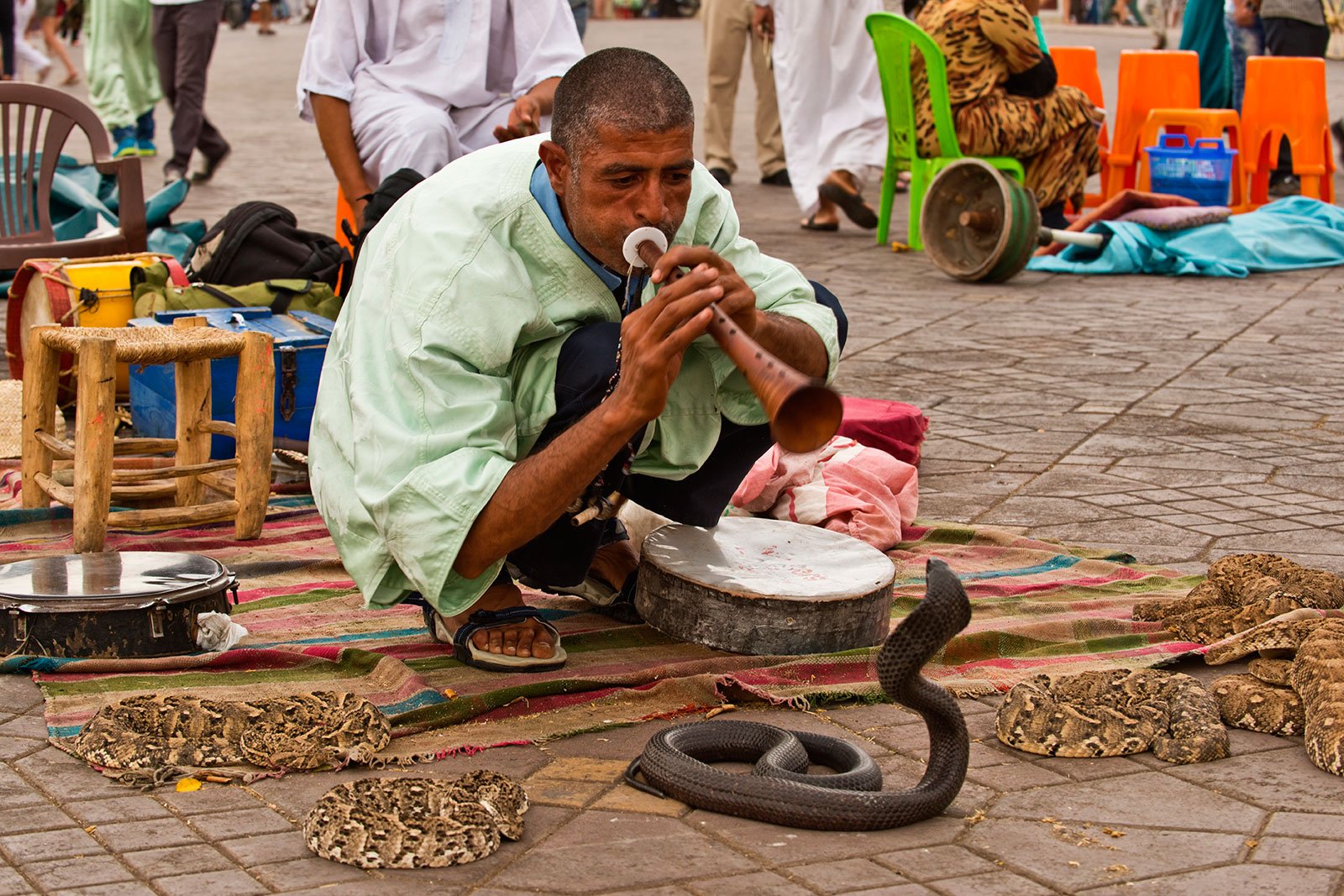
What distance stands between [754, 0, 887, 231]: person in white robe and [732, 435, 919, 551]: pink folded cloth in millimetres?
5053

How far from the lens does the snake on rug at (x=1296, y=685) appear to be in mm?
2645

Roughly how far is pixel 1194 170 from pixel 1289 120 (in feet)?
4.08

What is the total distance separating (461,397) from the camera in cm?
280

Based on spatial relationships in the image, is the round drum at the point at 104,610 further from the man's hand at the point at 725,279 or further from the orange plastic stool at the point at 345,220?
the orange plastic stool at the point at 345,220

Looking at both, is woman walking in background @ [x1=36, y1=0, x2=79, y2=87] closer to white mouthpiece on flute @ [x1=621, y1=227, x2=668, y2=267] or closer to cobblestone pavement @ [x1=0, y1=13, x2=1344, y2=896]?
cobblestone pavement @ [x1=0, y1=13, x2=1344, y2=896]

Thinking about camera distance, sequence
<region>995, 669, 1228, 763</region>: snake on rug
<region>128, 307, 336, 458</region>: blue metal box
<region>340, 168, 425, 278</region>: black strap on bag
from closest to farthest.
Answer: <region>995, 669, 1228, 763</region>: snake on rug < <region>128, 307, 336, 458</region>: blue metal box < <region>340, 168, 425, 278</region>: black strap on bag

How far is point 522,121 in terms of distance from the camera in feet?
15.8

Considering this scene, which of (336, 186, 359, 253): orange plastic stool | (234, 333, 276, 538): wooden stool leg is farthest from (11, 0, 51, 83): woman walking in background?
(234, 333, 276, 538): wooden stool leg

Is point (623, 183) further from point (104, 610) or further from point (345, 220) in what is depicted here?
point (345, 220)

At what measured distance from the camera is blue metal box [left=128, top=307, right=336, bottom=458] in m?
4.53

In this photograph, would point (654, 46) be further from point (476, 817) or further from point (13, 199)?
point (476, 817)

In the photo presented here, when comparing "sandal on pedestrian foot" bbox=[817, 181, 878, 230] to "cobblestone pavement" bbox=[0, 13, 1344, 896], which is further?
"sandal on pedestrian foot" bbox=[817, 181, 878, 230]

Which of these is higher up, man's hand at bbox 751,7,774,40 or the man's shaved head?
man's hand at bbox 751,7,774,40

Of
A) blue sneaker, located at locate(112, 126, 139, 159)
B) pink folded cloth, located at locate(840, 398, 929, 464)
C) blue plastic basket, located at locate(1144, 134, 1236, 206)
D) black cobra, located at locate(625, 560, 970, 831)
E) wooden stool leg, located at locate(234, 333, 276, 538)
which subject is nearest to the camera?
black cobra, located at locate(625, 560, 970, 831)
